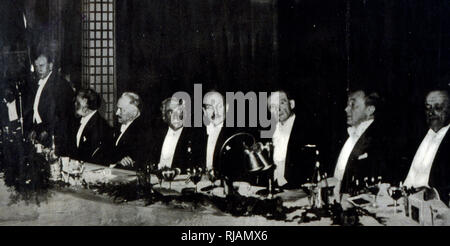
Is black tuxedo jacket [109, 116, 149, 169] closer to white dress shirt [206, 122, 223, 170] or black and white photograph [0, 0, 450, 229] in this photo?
black and white photograph [0, 0, 450, 229]

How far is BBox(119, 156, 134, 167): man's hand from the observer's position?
559 centimetres

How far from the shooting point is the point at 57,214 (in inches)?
218

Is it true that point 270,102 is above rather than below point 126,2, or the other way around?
below

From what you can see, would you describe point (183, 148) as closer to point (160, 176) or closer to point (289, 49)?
point (160, 176)

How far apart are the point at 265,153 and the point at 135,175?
5.09 ft

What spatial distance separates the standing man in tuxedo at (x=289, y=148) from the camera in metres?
5.48

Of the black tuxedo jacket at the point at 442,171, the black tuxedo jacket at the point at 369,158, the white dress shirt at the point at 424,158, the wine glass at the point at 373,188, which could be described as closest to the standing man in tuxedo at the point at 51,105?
the black tuxedo jacket at the point at 369,158

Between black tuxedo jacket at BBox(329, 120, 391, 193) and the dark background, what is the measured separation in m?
0.16

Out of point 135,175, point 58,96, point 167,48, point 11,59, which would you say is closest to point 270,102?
point 167,48

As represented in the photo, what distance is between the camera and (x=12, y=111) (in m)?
5.67

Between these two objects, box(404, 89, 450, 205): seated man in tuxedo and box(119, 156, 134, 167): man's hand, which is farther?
box(119, 156, 134, 167): man's hand

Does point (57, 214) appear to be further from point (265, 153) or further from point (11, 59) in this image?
point (265, 153)

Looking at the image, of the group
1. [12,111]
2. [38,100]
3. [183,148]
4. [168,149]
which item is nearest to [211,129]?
[183,148]

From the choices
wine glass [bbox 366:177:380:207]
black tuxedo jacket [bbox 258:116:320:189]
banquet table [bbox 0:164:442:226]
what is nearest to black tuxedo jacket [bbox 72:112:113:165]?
banquet table [bbox 0:164:442:226]
